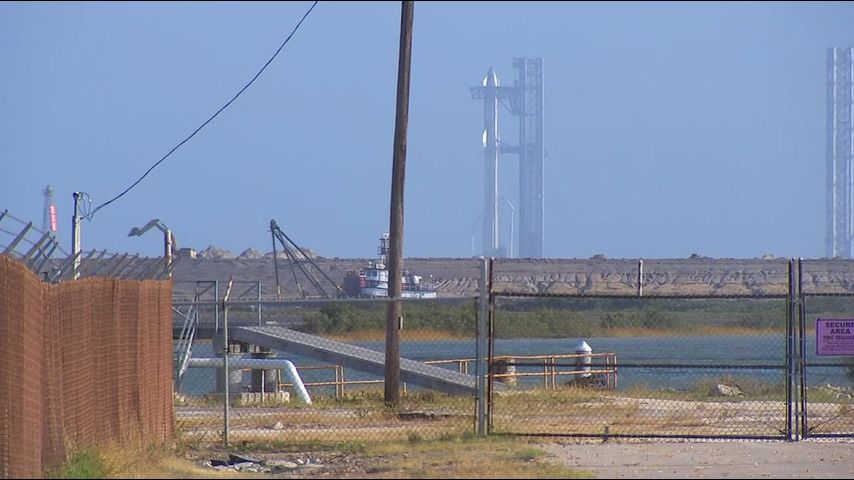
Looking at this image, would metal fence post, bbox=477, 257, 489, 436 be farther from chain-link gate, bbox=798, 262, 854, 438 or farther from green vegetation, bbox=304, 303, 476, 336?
green vegetation, bbox=304, 303, 476, 336

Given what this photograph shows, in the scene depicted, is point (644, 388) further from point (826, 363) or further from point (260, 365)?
point (826, 363)

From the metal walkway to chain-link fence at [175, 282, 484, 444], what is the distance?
24 mm

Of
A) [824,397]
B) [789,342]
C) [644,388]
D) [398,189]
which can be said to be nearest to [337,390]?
[398,189]

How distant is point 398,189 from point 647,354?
26.7 m

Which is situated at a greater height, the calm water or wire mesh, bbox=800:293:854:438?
wire mesh, bbox=800:293:854:438

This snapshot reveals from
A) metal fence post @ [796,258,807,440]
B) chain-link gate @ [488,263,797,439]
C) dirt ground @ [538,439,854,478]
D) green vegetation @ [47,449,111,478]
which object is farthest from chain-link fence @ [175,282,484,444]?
metal fence post @ [796,258,807,440]

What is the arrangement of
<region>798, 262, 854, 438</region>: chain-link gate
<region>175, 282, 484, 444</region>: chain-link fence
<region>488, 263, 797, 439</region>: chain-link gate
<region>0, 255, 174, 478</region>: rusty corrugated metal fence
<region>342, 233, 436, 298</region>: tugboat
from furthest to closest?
<region>342, 233, 436, 298</region>: tugboat < <region>175, 282, 484, 444</region>: chain-link fence < <region>488, 263, 797, 439</region>: chain-link gate < <region>798, 262, 854, 438</region>: chain-link gate < <region>0, 255, 174, 478</region>: rusty corrugated metal fence

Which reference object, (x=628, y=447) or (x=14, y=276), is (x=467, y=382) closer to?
(x=628, y=447)

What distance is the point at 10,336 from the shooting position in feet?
36.5

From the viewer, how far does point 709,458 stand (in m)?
14.8

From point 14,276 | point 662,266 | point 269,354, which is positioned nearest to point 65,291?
A: point 14,276

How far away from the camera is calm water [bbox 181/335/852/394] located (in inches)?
1361

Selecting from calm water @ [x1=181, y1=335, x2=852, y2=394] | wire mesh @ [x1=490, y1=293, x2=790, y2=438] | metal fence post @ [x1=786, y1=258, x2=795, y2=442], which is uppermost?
metal fence post @ [x1=786, y1=258, x2=795, y2=442]

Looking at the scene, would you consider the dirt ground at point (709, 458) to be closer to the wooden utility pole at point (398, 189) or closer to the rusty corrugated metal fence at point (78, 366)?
the rusty corrugated metal fence at point (78, 366)
